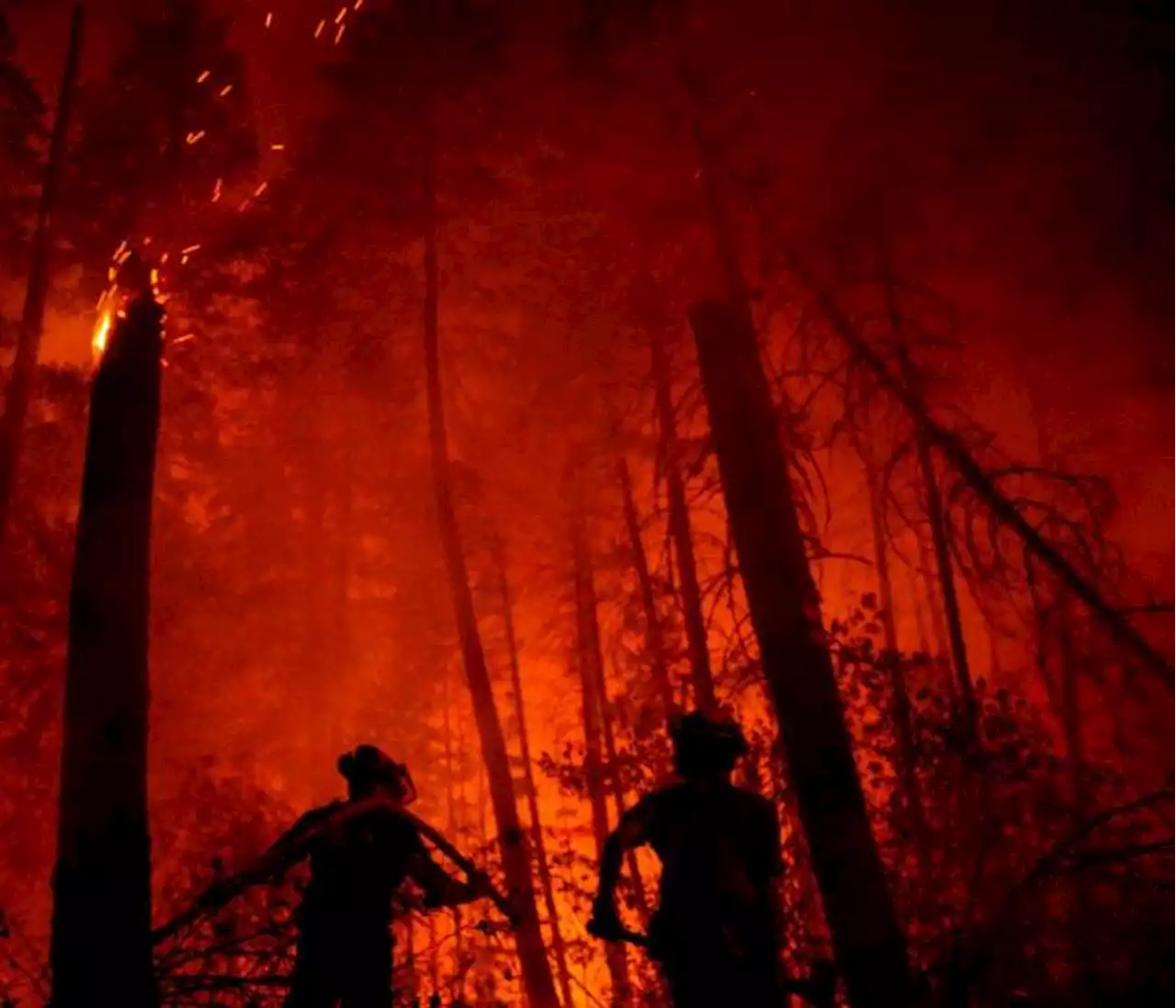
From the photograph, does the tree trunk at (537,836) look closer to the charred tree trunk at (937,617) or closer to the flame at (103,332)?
the charred tree trunk at (937,617)

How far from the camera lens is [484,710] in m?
10.7

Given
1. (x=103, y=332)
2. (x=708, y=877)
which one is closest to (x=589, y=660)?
(x=103, y=332)

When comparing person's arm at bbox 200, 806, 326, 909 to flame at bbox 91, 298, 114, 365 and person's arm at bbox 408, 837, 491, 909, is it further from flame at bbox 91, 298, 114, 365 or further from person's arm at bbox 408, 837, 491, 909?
flame at bbox 91, 298, 114, 365

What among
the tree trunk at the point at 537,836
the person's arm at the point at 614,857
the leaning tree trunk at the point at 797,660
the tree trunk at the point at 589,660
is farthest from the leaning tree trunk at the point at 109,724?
the tree trunk at the point at 589,660

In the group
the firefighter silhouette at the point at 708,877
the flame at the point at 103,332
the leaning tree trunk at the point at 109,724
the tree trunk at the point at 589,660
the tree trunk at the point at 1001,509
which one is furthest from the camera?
the tree trunk at the point at 589,660

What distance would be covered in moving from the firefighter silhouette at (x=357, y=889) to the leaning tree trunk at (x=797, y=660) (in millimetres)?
2037

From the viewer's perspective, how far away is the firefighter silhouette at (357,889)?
5043 mm

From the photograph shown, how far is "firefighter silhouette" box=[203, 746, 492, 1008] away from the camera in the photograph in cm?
504

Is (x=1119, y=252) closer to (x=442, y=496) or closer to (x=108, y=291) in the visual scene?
(x=442, y=496)

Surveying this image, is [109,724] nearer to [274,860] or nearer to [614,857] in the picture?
[274,860]

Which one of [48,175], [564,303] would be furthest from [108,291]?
[564,303]

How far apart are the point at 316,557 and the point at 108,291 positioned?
48.8 feet

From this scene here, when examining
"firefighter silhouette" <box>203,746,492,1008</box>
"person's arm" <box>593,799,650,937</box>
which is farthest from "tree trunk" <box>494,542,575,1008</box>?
"person's arm" <box>593,799,650,937</box>

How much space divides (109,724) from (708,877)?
3.42 meters
